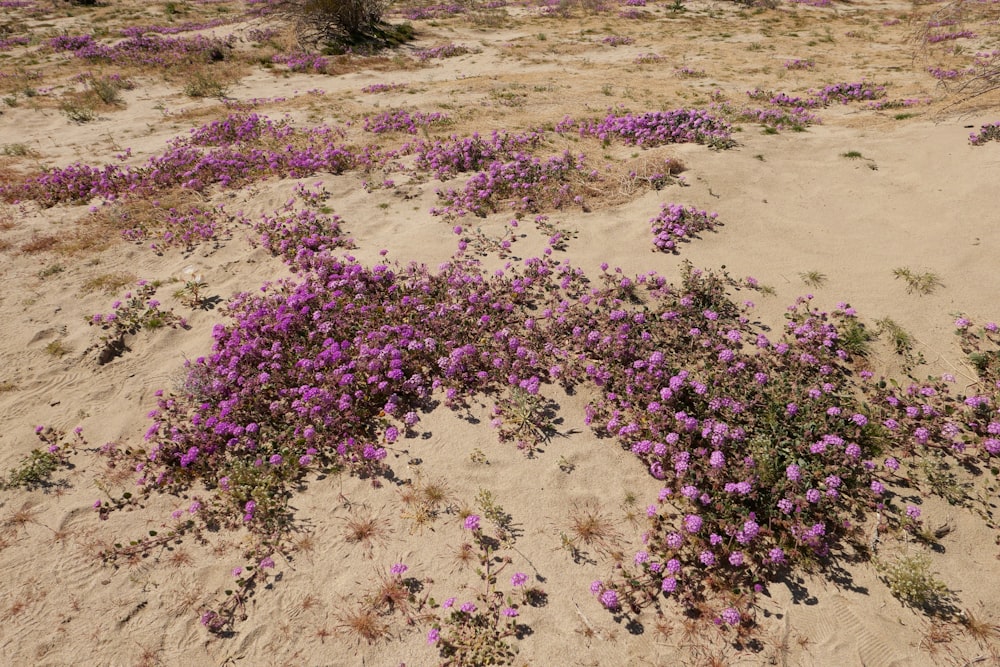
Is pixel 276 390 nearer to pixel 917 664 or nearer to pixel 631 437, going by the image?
pixel 631 437

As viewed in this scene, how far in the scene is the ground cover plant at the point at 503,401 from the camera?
500cm

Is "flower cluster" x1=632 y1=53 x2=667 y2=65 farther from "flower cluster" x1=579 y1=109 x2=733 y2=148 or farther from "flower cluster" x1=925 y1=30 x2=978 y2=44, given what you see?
"flower cluster" x1=925 y1=30 x2=978 y2=44

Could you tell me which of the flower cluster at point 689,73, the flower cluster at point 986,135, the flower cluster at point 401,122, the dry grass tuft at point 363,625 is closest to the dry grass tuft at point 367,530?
the dry grass tuft at point 363,625

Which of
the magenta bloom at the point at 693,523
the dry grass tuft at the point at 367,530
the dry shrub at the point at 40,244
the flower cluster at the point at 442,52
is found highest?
the flower cluster at the point at 442,52

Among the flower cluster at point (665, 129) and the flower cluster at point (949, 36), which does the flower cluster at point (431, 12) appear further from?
the flower cluster at point (949, 36)

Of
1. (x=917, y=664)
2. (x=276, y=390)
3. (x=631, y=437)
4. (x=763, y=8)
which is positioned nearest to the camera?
(x=917, y=664)

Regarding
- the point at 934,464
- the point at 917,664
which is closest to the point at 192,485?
the point at 917,664

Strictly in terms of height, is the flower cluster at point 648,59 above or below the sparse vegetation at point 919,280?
above

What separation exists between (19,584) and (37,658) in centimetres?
105

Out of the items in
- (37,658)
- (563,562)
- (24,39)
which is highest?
(24,39)

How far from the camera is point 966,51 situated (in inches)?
827

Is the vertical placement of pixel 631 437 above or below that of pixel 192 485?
above

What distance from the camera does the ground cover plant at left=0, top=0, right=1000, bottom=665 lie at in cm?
500

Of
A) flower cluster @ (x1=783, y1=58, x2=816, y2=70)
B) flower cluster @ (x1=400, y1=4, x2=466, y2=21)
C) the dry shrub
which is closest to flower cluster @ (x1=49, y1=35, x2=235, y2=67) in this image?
flower cluster @ (x1=400, y1=4, x2=466, y2=21)
